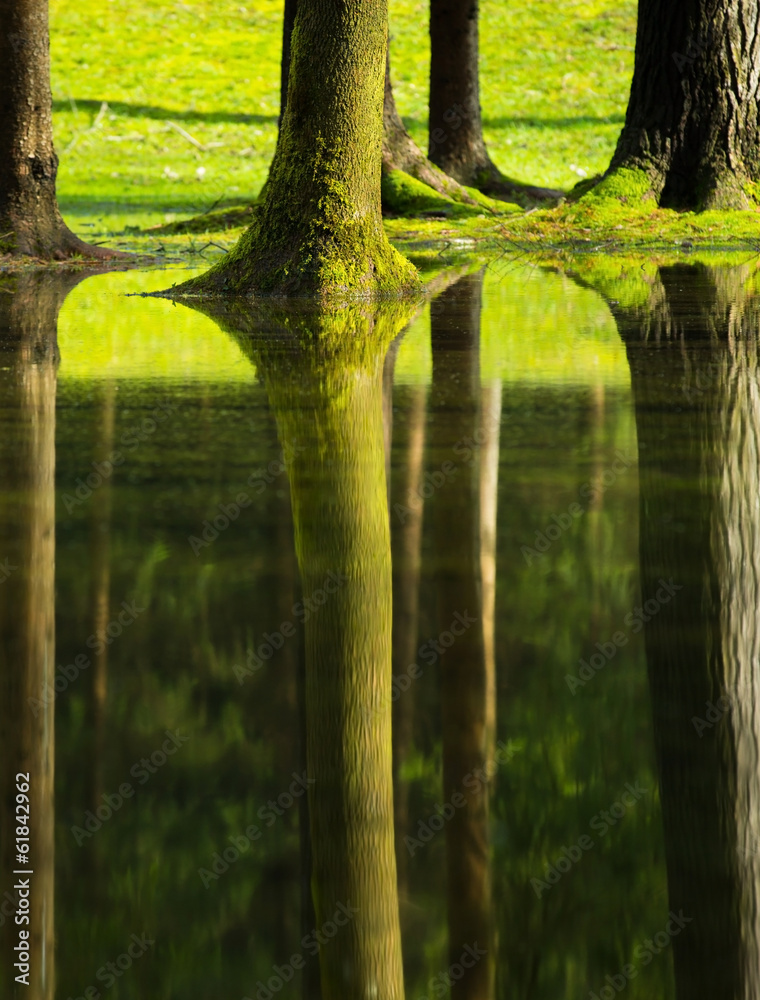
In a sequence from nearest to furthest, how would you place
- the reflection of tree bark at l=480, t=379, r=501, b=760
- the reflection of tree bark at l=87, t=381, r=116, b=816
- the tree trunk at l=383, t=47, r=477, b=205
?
the reflection of tree bark at l=87, t=381, r=116, b=816 → the reflection of tree bark at l=480, t=379, r=501, b=760 → the tree trunk at l=383, t=47, r=477, b=205

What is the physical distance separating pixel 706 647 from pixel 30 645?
5.68 feet

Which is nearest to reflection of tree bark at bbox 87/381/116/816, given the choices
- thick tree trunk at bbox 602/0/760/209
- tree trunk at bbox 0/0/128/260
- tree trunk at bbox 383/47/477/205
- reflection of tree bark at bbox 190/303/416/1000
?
reflection of tree bark at bbox 190/303/416/1000

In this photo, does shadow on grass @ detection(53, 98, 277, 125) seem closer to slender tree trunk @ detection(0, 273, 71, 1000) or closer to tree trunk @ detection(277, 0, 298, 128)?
tree trunk @ detection(277, 0, 298, 128)

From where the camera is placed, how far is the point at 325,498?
455 centimetres

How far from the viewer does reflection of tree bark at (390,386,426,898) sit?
2.76 meters

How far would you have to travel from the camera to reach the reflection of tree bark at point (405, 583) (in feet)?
9.04

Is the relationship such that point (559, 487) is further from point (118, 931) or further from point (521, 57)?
point (521, 57)

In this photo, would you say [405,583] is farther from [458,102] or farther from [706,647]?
[458,102]

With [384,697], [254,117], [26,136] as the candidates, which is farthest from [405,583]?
[254,117]

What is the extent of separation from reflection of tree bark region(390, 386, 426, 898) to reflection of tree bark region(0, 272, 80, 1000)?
2.22 ft

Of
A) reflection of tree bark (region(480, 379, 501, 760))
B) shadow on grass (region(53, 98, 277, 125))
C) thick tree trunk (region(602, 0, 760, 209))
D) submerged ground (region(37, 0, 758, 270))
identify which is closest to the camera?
reflection of tree bark (region(480, 379, 501, 760))

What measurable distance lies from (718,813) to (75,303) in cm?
833

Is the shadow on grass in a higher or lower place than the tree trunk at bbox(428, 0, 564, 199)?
higher

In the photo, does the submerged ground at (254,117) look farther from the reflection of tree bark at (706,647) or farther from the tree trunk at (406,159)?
the reflection of tree bark at (706,647)
